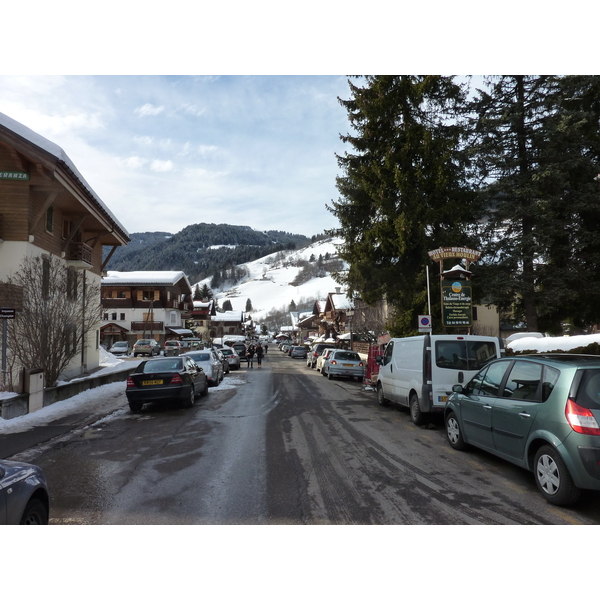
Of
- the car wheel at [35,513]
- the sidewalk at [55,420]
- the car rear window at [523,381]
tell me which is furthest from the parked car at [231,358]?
the car wheel at [35,513]

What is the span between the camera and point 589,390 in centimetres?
526

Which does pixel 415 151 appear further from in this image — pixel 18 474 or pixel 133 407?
pixel 18 474

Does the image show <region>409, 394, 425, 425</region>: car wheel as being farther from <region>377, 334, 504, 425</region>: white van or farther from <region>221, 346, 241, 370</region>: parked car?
<region>221, 346, 241, 370</region>: parked car

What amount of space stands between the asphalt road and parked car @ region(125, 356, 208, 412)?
1378mm

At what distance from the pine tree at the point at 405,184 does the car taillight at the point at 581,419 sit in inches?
629

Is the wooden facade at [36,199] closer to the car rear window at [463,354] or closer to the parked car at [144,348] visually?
the car rear window at [463,354]

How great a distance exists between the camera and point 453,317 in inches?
656

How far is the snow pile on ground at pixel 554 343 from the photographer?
14450mm

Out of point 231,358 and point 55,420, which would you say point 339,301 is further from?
point 55,420

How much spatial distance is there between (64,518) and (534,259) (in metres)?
19.6

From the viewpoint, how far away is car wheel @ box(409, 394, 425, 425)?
10.6m

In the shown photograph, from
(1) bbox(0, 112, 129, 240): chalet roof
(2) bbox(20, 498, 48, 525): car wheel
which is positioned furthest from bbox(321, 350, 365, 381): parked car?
(2) bbox(20, 498, 48, 525): car wheel

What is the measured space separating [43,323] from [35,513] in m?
12.3

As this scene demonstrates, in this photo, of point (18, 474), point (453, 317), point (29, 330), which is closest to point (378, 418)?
point (453, 317)
